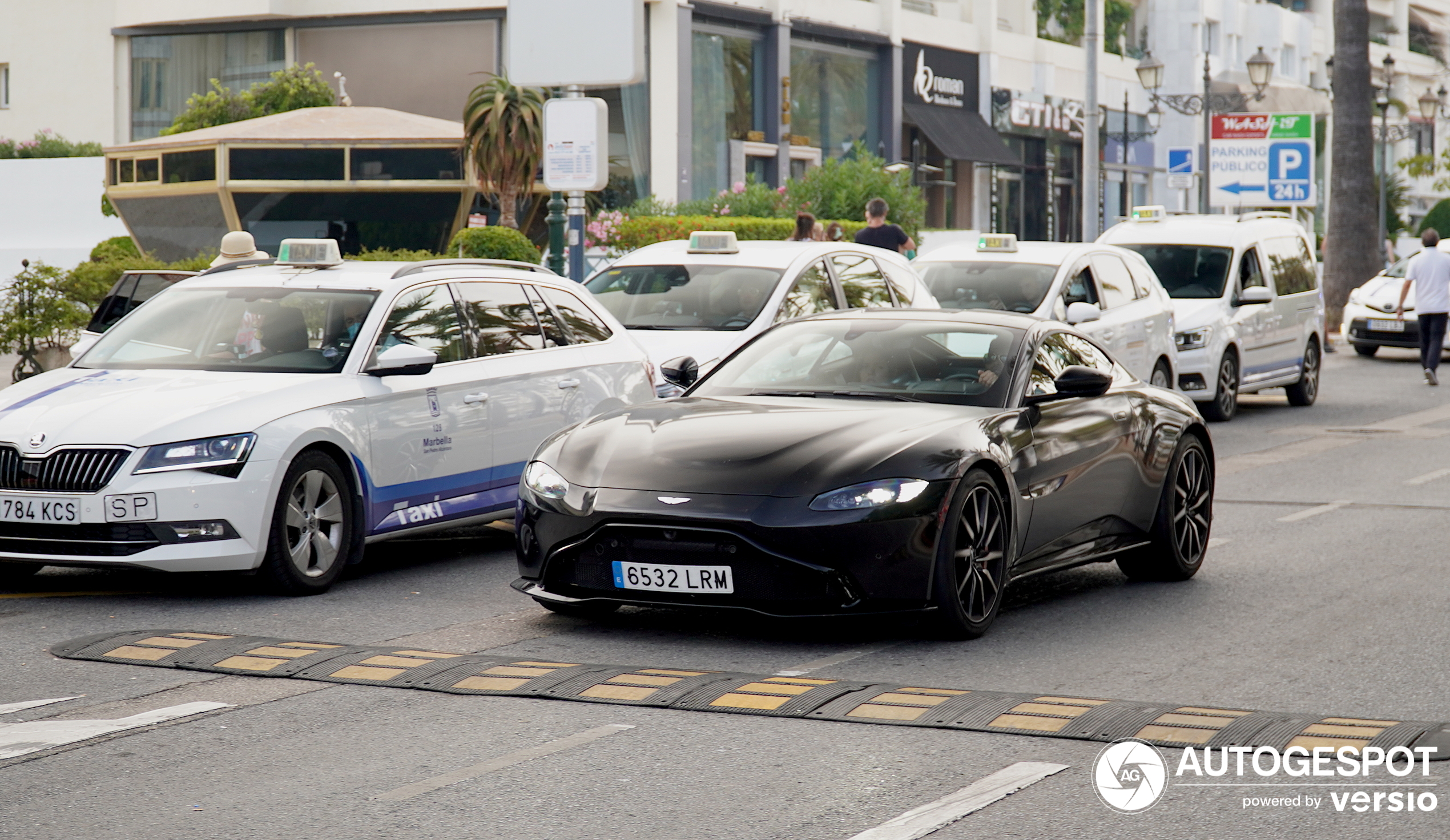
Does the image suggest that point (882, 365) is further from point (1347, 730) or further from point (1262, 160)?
point (1262, 160)

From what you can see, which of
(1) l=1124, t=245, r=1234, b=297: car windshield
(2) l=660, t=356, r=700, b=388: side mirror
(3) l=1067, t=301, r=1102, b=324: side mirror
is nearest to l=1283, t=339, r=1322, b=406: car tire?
(1) l=1124, t=245, r=1234, b=297: car windshield

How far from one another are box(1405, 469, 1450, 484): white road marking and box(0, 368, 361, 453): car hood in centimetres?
812

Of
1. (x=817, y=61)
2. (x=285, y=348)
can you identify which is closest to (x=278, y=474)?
(x=285, y=348)

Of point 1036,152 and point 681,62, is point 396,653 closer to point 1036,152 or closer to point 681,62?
point 681,62

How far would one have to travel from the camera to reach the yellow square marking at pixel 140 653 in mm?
7125

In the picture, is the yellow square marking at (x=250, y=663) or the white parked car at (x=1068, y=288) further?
the white parked car at (x=1068, y=288)

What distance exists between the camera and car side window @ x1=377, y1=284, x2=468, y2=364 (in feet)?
31.2

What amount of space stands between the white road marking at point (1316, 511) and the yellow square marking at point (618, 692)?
6.10 meters

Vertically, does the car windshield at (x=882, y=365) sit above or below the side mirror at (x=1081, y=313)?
below

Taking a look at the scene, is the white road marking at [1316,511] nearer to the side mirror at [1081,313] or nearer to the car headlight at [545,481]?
the side mirror at [1081,313]

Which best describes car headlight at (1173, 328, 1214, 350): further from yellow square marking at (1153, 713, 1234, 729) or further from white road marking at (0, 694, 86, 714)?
white road marking at (0, 694, 86, 714)

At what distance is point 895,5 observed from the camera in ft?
149

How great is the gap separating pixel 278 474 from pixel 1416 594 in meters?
5.23

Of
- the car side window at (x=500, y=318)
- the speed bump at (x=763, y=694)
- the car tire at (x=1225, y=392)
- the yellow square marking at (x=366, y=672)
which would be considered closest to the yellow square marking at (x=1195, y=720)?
the speed bump at (x=763, y=694)
